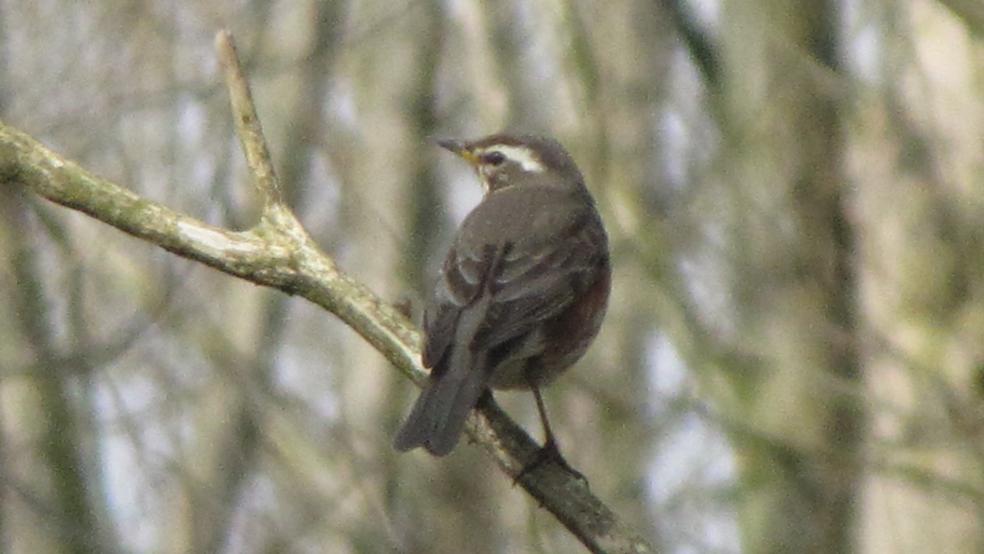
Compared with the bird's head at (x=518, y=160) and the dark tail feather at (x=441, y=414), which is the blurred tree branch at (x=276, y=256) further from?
the bird's head at (x=518, y=160)

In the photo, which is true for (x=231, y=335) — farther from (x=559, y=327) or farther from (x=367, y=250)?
(x=559, y=327)

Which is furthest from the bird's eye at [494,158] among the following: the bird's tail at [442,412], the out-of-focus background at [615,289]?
the bird's tail at [442,412]

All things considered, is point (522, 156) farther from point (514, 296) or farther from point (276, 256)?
point (276, 256)

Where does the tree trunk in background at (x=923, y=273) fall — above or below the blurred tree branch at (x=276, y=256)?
below

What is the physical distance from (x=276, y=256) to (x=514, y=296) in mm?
1110

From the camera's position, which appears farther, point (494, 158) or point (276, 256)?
point (494, 158)

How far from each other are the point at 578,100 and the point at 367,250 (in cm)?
449

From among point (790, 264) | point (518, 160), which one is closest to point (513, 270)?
point (518, 160)

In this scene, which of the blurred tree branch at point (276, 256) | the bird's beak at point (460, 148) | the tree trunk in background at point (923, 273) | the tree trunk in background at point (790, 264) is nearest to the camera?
the blurred tree branch at point (276, 256)


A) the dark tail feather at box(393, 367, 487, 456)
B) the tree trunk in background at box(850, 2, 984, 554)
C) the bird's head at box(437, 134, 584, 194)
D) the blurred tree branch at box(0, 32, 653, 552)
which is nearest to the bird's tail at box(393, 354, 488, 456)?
the dark tail feather at box(393, 367, 487, 456)

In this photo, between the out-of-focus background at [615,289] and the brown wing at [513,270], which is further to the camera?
the out-of-focus background at [615,289]

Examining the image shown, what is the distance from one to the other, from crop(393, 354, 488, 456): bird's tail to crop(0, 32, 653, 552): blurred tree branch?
199 millimetres

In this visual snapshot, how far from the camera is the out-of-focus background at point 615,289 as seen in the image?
1021 cm

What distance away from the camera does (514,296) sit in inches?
275
